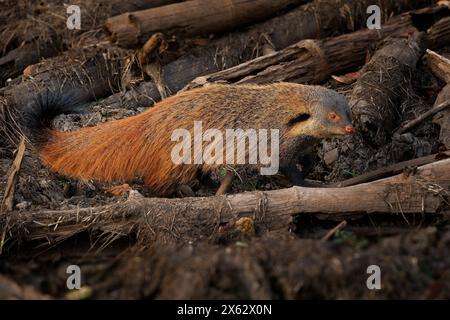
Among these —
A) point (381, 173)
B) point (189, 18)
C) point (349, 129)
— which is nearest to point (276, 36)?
point (189, 18)

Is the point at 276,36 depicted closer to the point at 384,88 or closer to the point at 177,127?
the point at 384,88

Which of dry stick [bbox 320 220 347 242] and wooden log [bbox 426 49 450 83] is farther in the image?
wooden log [bbox 426 49 450 83]

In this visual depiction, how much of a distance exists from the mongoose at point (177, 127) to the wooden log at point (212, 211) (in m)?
0.72

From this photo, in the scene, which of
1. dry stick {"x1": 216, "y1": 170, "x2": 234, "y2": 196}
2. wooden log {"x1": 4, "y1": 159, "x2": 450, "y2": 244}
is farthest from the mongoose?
wooden log {"x1": 4, "y1": 159, "x2": 450, "y2": 244}

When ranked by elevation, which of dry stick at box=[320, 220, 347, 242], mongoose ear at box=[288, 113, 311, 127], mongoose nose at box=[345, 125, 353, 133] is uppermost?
mongoose ear at box=[288, 113, 311, 127]

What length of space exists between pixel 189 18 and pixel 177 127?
7.80 ft

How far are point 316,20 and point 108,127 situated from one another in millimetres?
3422

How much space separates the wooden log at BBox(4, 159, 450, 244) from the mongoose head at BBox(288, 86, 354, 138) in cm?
73

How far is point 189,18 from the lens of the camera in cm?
876

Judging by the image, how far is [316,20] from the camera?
9.32 meters

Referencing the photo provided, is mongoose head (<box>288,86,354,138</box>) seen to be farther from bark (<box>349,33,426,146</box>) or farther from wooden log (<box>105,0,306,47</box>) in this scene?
wooden log (<box>105,0,306,47</box>)

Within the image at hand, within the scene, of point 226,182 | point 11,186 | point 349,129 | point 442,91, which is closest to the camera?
point 11,186

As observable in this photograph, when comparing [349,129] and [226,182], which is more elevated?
[349,129]

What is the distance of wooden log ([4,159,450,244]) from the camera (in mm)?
6043
